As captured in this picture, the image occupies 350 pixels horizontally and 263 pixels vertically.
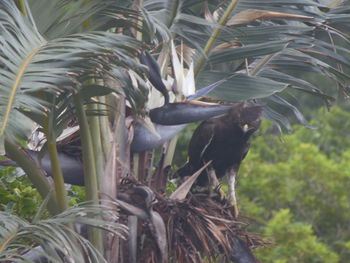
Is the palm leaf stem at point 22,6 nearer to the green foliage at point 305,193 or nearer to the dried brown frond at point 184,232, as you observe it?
the dried brown frond at point 184,232

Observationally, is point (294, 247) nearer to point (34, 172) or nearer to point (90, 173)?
point (90, 173)

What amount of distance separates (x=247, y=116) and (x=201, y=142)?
1.25 ft

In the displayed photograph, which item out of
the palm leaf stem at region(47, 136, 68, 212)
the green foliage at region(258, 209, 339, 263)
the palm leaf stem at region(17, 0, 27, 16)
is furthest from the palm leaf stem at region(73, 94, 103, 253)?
the green foliage at region(258, 209, 339, 263)

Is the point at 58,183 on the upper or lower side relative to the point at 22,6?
lower

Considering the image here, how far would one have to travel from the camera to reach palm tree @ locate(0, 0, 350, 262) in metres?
3.04

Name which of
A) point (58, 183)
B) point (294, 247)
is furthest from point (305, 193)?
point (58, 183)

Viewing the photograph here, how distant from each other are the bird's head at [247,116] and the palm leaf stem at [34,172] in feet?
3.58

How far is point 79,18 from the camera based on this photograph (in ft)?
11.8

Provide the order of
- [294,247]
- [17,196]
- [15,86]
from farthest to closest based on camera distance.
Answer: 1. [294,247]
2. [17,196]
3. [15,86]

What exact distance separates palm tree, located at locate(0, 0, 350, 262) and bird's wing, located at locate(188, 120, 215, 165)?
0.16 meters

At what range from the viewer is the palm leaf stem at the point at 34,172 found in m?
3.64

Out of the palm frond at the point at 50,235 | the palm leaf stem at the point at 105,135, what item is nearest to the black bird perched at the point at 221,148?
the palm leaf stem at the point at 105,135

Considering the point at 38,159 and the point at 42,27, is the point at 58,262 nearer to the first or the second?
the point at 38,159

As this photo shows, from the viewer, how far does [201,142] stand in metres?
4.69
